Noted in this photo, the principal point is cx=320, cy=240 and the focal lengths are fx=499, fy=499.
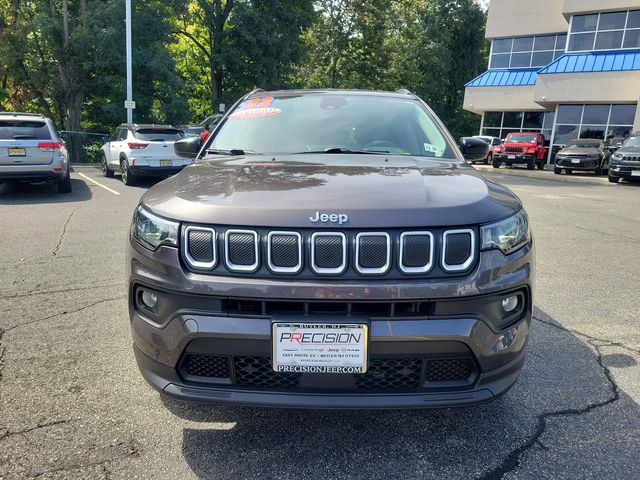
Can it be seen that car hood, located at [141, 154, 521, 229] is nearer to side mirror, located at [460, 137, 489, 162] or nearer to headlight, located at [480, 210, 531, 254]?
headlight, located at [480, 210, 531, 254]

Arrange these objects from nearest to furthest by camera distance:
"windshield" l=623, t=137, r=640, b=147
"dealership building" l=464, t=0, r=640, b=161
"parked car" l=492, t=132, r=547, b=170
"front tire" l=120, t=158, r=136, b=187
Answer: "front tire" l=120, t=158, r=136, b=187
"windshield" l=623, t=137, r=640, b=147
"dealership building" l=464, t=0, r=640, b=161
"parked car" l=492, t=132, r=547, b=170

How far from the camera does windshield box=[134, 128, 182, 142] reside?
12625mm

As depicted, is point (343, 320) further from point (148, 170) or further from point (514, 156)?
point (514, 156)

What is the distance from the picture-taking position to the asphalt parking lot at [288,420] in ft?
7.45

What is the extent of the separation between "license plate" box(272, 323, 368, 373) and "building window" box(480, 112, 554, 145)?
31162 mm

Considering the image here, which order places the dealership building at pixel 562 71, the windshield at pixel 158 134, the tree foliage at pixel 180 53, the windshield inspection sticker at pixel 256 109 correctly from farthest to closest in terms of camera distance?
the dealership building at pixel 562 71 → the tree foliage at pixel 180 53 → the windshield at pixel 158 134 → the windshield inspection sticker at pixel 256 109

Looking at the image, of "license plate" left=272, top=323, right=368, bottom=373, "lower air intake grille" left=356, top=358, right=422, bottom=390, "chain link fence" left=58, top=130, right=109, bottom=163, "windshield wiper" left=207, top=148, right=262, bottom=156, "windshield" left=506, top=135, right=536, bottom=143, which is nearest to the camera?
"license plate" left=272, top=323, right=368, bottom=373

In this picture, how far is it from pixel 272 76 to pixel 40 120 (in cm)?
1707

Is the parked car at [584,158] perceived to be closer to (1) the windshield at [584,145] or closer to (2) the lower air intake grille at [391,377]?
(1) the windshield at [584,145]

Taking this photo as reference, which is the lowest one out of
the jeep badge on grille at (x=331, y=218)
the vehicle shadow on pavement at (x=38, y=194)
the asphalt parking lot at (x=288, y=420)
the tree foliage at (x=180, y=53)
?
the vehicle shadow on pavement at (x=38, y=194)

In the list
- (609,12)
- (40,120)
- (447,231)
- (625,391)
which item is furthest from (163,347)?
(609,12)

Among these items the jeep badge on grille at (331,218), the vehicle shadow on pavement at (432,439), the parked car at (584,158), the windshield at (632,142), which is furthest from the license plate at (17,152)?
the parked car at (584,158)

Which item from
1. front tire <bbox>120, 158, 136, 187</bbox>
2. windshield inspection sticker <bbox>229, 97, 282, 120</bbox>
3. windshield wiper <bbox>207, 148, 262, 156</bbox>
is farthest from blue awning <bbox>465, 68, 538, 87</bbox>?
Answer: windshield wiper <bbox>207, 148, 262, 156</bbox>

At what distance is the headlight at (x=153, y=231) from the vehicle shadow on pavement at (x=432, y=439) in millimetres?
1014
